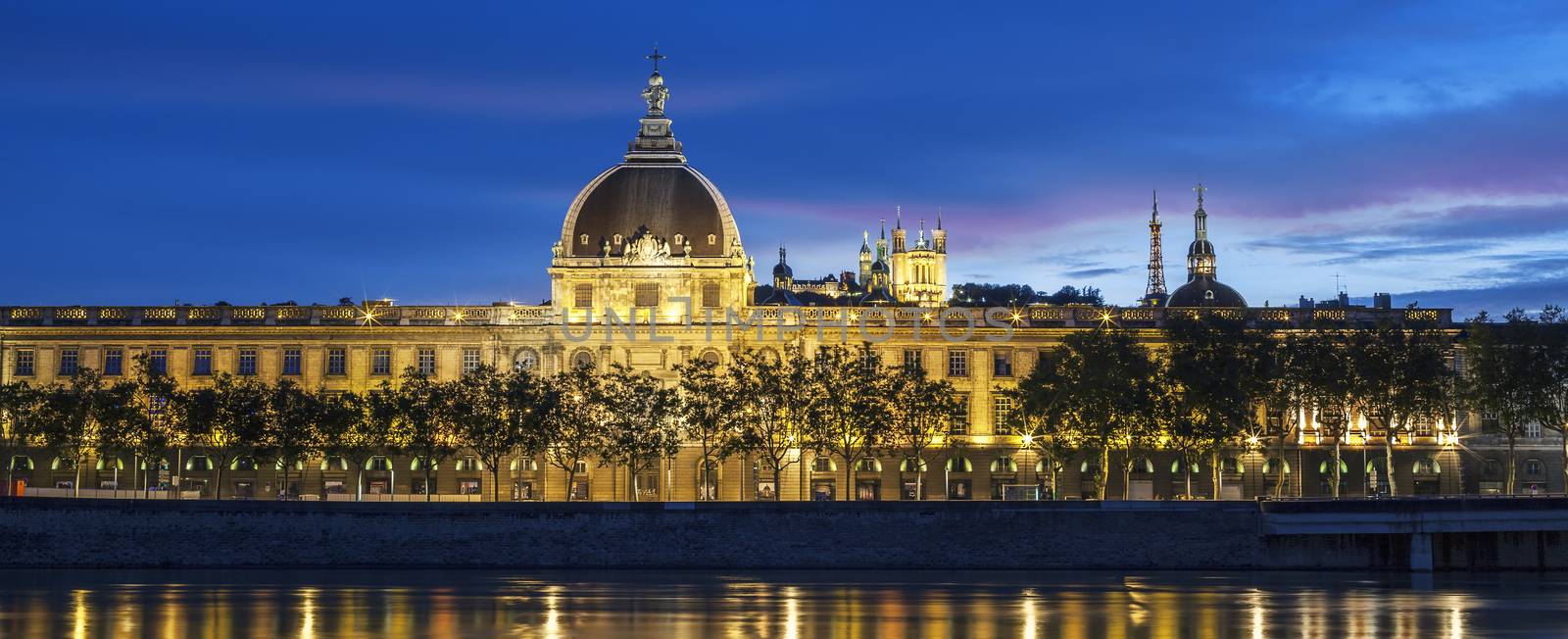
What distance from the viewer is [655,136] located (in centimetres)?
15238

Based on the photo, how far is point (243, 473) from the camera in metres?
144

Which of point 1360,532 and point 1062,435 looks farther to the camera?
point 1062,435

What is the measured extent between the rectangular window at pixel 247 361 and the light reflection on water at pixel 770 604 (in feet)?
154

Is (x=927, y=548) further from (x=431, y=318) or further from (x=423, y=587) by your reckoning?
(x=431, y=318)

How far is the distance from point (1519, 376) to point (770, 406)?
42.4m

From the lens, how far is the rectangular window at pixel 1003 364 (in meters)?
148

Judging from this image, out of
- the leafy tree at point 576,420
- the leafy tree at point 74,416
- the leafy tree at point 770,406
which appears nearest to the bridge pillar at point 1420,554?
the leafy tree at point 770,406

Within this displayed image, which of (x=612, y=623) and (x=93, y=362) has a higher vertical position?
(x=93, y=362)

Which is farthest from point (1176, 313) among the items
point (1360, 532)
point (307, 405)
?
point (307, 405)

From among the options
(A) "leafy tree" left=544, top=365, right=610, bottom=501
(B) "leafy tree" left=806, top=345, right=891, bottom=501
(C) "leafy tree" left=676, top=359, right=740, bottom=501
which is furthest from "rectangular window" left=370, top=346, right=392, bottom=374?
(B) "leafy tree" left=806, top=345, right=891, bottom=501

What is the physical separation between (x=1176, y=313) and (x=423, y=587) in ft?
222

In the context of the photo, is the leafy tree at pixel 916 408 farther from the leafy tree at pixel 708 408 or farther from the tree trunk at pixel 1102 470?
the tree trunk at pixel 1102 470

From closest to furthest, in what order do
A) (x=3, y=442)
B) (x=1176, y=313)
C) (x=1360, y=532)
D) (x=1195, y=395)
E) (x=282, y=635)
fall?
(x=282, y=635)
(x=1360, y=532)
(x=1195, y=395)
(x=3, y=442)
(x=1176, y=313)

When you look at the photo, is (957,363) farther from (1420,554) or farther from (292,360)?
(1420,554)
